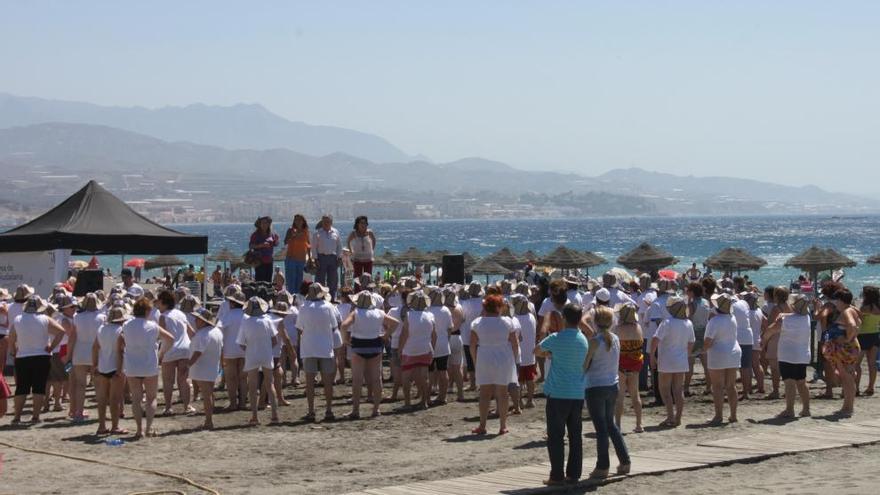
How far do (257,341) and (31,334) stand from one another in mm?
2674

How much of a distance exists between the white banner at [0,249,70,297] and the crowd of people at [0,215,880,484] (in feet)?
14.8

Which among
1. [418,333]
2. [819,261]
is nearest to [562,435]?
[418,333]

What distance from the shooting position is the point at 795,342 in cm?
1386

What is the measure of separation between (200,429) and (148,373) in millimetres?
1329

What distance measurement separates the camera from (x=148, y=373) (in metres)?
12.9

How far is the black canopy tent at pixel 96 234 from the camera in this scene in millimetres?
20859

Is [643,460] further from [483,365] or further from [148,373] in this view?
[148,373]

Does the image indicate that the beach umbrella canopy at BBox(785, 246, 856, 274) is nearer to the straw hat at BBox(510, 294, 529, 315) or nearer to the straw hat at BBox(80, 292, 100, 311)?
the straw hat at BBox(510, 294, 529, 315)

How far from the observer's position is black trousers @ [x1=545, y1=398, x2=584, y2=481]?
32.4ft

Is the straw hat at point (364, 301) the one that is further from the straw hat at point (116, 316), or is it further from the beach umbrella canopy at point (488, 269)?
the beach umbrella canopy at point (488, 269)

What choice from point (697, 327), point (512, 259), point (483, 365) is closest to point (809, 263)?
point (512, 259)

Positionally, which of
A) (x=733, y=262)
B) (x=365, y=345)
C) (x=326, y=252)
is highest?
(x=326, y=252)

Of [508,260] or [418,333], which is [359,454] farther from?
[508,260]

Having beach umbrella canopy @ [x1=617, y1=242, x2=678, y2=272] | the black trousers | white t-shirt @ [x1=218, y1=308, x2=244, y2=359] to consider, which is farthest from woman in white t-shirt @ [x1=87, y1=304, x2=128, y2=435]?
beach umbrella canopy @ [x1=617, y1=242, x2=678, y2=272]
